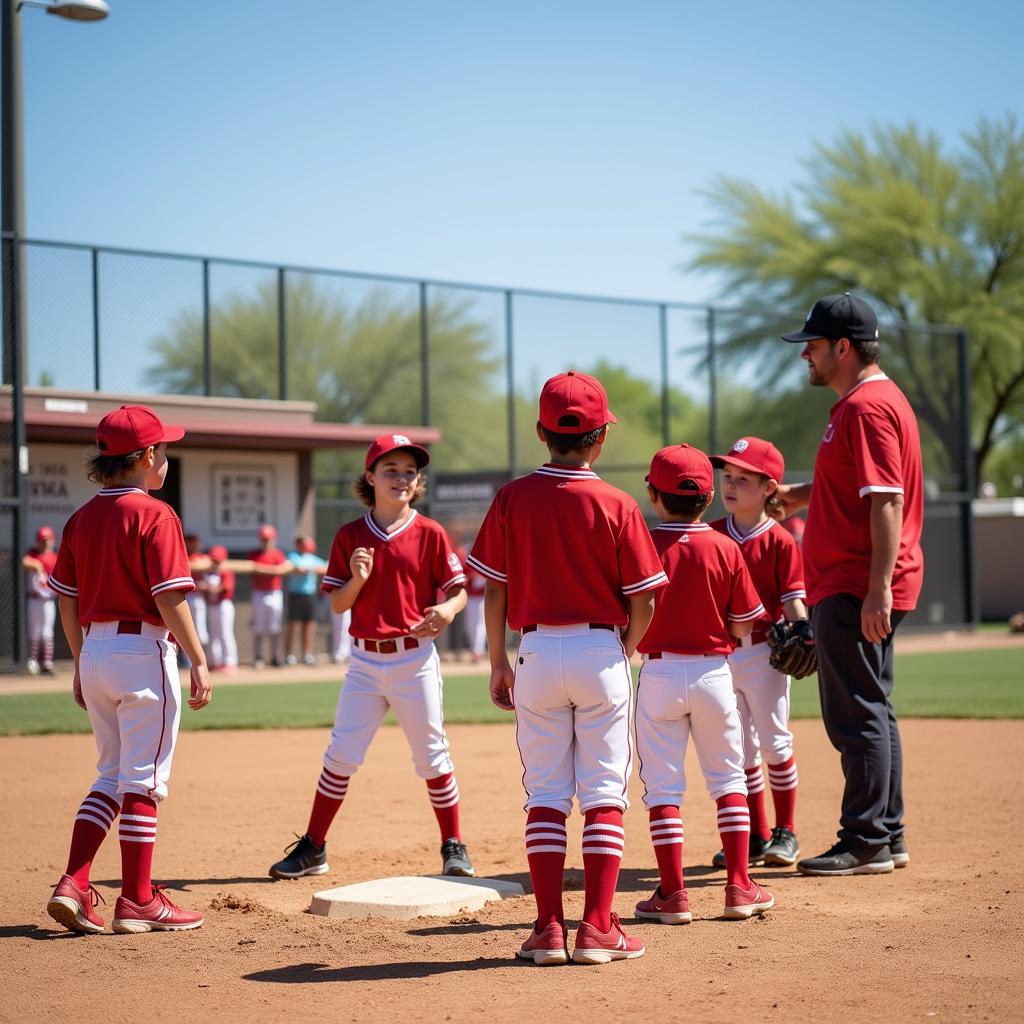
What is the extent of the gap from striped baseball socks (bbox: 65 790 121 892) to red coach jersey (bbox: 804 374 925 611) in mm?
2845

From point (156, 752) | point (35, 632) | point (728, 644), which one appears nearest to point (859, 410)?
point (728, 644)

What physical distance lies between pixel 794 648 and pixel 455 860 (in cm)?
161

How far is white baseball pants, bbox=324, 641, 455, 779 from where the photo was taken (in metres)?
5.52

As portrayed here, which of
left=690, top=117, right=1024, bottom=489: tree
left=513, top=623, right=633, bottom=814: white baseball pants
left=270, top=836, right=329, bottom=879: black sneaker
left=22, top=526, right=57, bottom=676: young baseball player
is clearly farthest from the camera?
left=690, top=117, right=1024, bottom=489: tree

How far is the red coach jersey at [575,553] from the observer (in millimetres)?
4176

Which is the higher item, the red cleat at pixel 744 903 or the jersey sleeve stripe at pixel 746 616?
the jersey sleeve stripe at pixel 746 616

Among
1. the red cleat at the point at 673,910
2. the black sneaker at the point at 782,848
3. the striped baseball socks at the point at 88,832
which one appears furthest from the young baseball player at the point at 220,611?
the red cleat at the point at 673,910

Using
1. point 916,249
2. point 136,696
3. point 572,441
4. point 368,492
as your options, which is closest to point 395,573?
point 368,492

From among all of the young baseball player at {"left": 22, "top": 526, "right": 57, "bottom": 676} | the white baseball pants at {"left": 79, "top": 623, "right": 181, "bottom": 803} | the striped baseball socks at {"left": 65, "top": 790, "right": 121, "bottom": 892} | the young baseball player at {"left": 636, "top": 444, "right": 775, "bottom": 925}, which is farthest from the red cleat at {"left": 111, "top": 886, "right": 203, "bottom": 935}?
the young baseball player at {"left": 22, "top": 526, "right": 57, "bottom": 676}

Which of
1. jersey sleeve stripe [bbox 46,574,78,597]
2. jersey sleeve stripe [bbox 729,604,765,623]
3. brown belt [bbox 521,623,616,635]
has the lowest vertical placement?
A: jersey sleeve stripe [bbox 729,604,765,623]

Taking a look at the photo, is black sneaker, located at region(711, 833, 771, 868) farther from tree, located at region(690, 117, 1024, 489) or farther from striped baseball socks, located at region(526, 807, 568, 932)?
tree, located at region(690, 117, 1024, 489)

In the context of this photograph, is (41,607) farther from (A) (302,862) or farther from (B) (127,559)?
(B) (127,559)

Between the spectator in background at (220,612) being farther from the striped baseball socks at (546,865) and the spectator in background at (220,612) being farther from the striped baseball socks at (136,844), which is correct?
the striped baseball socks at (546,865)

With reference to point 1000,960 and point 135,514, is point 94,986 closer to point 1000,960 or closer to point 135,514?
point 135,514
